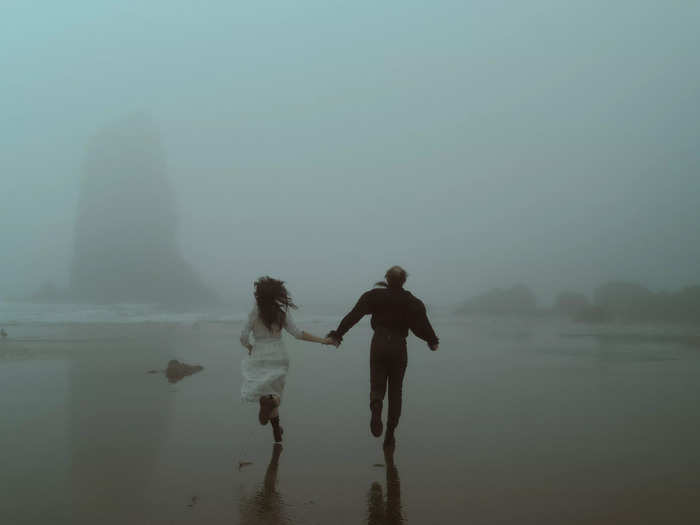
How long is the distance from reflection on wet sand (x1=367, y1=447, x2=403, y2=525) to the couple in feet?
3.29

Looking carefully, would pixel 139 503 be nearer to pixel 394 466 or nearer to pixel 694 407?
pixel 394 466

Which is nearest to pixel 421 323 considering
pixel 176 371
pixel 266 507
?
pixel 266 507

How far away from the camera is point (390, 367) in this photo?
5938mm

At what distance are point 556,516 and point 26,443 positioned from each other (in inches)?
201

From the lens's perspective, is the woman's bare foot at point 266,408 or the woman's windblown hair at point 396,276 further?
the woman's windblown hair at point 396,276

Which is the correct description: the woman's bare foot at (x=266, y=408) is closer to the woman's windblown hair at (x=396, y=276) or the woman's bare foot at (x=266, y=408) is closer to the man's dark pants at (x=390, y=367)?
the man's dark pants at (x=390, y=367)

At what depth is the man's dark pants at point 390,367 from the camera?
19.3 feet

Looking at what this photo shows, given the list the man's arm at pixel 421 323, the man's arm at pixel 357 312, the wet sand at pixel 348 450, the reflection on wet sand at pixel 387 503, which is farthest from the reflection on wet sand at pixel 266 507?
the man's arm at pixel 421 323

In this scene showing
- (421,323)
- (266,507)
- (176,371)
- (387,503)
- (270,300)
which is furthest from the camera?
(176,371)

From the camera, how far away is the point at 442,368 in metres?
12.3

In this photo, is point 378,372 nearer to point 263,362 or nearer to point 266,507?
point 263,362

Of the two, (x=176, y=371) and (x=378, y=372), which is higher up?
(x=378, y=372)

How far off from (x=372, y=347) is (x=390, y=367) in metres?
0.28

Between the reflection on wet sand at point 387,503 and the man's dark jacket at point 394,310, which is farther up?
the man's dark jacket at point 394,310
